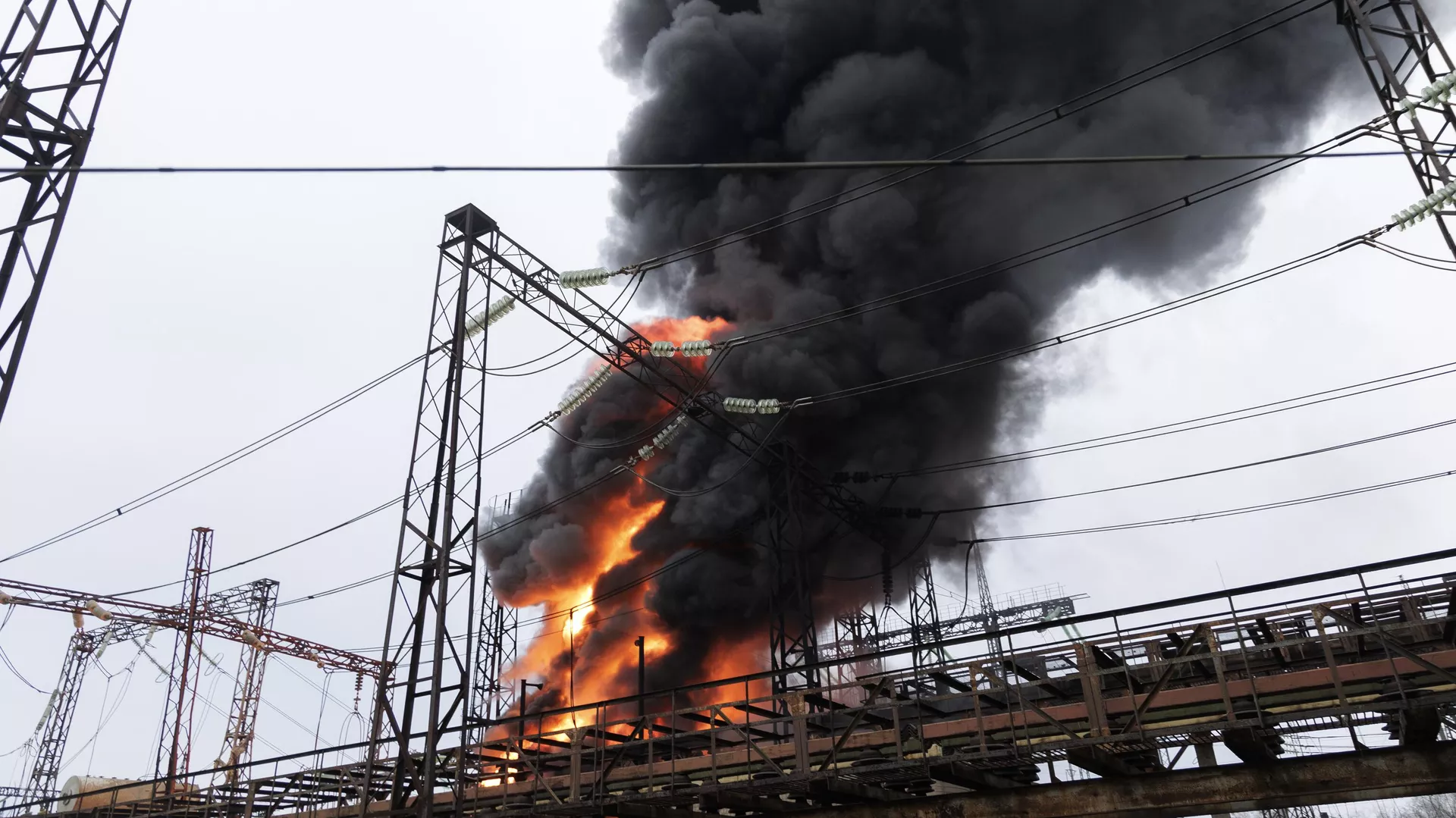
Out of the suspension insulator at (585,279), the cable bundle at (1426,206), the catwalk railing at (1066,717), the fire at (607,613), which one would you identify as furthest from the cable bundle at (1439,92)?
the fire at (607,613)

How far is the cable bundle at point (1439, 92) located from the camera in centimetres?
1197

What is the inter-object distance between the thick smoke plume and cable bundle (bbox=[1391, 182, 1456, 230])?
15.0 metres

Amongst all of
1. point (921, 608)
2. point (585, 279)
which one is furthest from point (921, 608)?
point (585, 279)

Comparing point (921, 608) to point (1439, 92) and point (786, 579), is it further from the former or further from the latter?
point (1439, 92)

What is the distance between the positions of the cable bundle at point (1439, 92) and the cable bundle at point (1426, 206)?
1103 millimetres

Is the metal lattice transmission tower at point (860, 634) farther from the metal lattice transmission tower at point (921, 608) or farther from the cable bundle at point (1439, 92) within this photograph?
the cable bundle at point (1439, 92)

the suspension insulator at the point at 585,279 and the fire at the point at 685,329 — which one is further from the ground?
the fire at the point at 685,329

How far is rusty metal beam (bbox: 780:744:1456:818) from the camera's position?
9016 millimetres

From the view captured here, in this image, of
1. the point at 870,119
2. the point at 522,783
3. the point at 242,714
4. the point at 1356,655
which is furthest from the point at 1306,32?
the point at 242,714

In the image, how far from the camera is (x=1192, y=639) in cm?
960

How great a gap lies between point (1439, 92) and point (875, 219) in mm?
19020

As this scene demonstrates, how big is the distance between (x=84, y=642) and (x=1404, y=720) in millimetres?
54749

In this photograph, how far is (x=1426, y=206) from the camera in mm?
12289

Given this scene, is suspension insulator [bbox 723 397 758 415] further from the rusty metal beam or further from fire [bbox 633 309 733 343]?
the rusty metal beam
